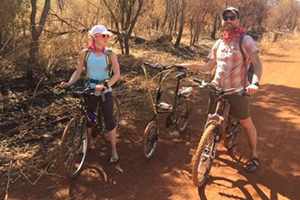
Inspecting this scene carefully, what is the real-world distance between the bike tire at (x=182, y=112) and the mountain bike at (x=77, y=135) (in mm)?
1384

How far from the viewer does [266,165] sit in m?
4.14

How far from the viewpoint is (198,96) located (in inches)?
285

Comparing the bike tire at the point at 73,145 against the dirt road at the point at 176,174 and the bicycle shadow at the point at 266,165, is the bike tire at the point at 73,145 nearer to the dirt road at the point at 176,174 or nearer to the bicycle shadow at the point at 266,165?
the dirt road at the point at 176,174

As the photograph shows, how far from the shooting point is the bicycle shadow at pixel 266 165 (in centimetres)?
355

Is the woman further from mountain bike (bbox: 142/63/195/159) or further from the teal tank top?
mountain bike (bbox: 142/63/195/159)

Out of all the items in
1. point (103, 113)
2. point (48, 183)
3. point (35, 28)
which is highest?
point (35, 28)

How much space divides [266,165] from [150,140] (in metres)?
1.67

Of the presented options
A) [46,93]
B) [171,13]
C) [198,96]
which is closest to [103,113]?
[46,93]

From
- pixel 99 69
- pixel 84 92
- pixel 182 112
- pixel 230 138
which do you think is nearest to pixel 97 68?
pixel 99 69

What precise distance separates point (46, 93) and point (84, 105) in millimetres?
2970

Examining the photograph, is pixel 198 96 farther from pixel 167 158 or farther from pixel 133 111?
pixel 167 158

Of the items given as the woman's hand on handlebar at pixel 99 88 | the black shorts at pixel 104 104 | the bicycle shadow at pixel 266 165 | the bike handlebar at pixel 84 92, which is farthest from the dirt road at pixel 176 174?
the woman's hand on handlebar at pixel 99 88

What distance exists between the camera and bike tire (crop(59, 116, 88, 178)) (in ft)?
11.4

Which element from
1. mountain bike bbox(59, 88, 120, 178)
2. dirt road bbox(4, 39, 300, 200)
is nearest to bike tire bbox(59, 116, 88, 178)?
mountain bike bbox(59, 88, 120, 178)
